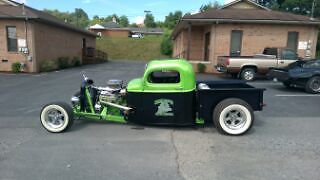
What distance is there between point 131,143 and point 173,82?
166cm

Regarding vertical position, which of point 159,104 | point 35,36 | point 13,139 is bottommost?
point 13,139

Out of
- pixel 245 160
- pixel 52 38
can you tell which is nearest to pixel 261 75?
pixel 245 160

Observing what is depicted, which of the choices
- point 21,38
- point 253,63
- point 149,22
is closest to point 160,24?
point 149,22

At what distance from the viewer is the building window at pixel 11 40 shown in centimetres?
2155

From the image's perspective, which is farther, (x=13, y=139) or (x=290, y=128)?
(x=290, y=128)

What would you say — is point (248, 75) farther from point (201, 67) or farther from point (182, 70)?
point (182, 70)

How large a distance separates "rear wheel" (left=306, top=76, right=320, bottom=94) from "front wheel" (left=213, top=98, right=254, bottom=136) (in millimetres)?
7257

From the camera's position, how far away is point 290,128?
7305 millimetres

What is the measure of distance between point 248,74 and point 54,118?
12.4 m

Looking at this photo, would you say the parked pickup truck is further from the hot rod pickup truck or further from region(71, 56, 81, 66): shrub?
region(71, 56, 81, 66): shrub

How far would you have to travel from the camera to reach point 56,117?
6914 mm

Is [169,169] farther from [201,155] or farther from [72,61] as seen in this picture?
[72,61]

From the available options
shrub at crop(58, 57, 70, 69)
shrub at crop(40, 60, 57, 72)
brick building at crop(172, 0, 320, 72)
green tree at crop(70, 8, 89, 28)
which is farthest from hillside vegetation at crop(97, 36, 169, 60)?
brick building at crop(172, 0, 320, 72)

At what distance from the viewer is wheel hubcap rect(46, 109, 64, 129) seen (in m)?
6.88
